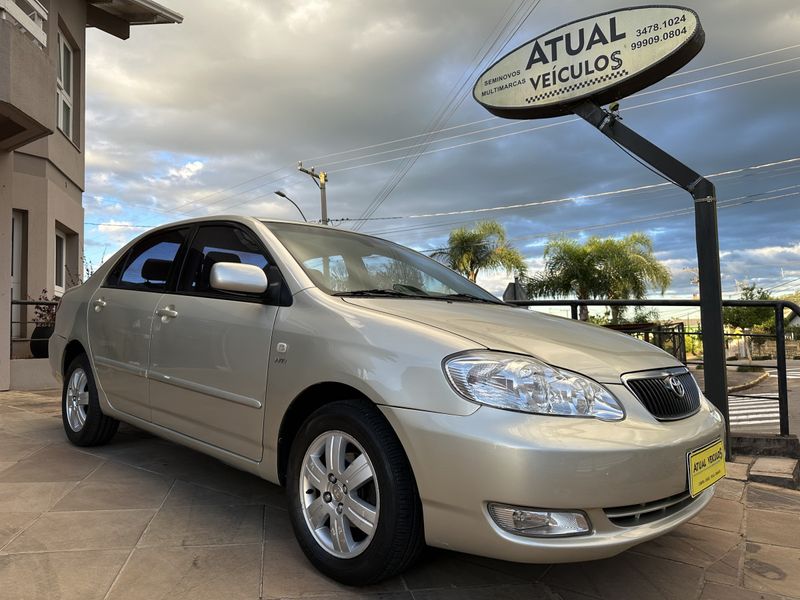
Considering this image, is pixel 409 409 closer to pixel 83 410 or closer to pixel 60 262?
pixel 83 410

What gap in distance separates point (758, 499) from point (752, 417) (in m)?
11.6

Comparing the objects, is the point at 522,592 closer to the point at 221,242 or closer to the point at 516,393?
the point at 516,393

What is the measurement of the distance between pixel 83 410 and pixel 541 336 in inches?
138

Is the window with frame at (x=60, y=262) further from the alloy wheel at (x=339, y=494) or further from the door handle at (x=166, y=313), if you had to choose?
the alloy wheel at (x=339, y=494)

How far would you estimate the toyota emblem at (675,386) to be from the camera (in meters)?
2.52

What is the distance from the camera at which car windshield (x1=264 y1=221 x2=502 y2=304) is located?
3033mm

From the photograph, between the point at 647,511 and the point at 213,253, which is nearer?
the point at 647,511

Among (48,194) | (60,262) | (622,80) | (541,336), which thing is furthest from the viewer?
(60,262)

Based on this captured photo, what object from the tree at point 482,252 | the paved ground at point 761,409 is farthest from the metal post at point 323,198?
the paved ground at point 761,409

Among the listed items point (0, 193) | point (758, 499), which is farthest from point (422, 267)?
point (0, 193)

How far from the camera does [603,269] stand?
26297 millimetres

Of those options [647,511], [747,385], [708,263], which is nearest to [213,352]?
[647,511]

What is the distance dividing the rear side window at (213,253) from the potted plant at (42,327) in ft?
19.9

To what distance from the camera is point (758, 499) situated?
3873mm
